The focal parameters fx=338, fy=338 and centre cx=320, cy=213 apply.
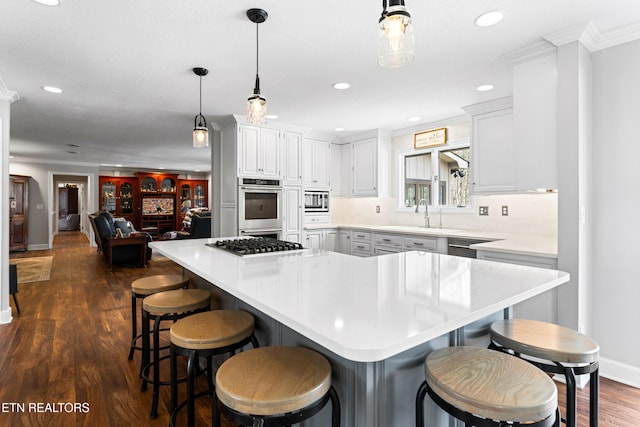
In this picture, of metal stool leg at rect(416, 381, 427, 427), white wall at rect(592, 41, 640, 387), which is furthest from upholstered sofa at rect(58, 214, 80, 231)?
white wall at rect(592, 41, 640, 387)

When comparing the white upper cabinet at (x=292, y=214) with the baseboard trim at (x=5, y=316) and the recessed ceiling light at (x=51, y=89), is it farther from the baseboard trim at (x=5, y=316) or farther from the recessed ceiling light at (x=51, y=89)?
the baseboard trim at (x=5, y=316)

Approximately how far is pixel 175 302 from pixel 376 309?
4.54 ft

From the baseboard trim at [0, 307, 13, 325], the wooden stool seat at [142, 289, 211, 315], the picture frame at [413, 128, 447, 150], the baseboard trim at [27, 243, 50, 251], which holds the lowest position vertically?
the baseboard trim at [0, 307, 13, 325]

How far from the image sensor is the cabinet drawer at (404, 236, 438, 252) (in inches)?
147

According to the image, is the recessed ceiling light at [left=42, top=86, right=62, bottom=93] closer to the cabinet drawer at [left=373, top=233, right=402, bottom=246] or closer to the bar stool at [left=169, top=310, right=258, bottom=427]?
the bar stool at [left=169, top=310, right=258, bottom=427]

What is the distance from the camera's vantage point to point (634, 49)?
2.20 metres

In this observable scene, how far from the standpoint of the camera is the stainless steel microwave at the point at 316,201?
498 cm

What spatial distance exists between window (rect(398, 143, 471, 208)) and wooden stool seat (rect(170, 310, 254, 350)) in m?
3.52

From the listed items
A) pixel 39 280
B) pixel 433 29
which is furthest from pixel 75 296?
pixel 433 29

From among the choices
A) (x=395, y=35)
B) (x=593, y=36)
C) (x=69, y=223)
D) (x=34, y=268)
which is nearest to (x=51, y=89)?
(x=395, y=35)

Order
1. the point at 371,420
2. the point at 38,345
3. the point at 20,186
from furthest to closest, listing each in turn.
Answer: the point at 20,186, the point at 38,345, the point at 371,420

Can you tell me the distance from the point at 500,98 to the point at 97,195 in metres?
10.1

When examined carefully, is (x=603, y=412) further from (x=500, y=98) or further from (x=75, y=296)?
(x=75, y=296)

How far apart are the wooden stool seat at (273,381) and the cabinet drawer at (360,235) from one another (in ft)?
11.1
